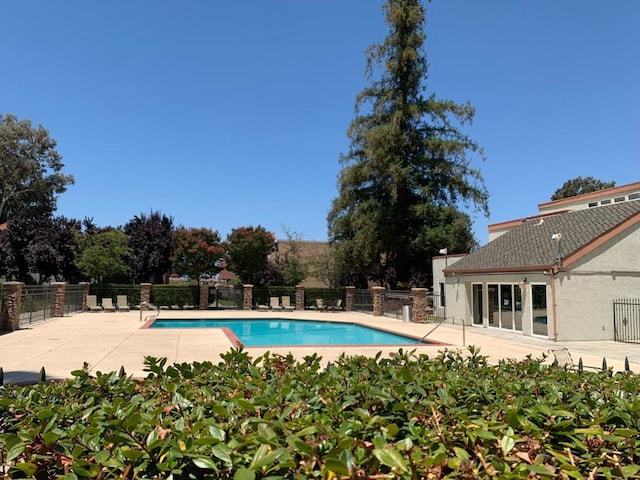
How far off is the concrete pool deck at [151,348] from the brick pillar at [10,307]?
630 millimetres

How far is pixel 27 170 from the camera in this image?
4841cm

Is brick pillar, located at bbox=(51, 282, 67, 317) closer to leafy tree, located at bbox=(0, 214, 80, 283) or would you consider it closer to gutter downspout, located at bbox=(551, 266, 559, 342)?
leafy tree, located at bbox=(0, 214, 80, 283)

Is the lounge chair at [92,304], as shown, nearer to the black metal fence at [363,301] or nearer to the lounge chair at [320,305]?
the lounge chair at [320,305]

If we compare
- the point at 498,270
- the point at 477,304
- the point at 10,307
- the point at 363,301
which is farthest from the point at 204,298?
the point at 498,270

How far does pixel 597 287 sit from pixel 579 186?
164 ft

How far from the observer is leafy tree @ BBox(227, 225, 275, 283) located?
109ft

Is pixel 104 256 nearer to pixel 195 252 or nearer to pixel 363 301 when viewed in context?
pixel 195 252

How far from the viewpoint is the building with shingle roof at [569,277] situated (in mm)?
17141

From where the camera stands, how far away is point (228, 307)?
32625 millimetres

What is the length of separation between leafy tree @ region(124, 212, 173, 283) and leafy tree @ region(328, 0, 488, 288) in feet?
42.3

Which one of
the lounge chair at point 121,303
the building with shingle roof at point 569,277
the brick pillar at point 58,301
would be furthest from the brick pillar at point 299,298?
the brick pillar at point 58,301

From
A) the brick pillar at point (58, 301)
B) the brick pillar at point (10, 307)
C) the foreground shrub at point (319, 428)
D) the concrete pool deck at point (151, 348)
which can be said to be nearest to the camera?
the foreground shrub at point (319, 428)

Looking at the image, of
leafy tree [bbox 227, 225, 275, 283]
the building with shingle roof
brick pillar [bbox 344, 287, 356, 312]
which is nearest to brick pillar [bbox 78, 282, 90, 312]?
leafy tree [bbox 227, 225, 275, 283]

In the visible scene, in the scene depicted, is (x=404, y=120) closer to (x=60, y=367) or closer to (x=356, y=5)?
(x=356, y=5)
